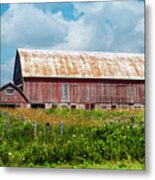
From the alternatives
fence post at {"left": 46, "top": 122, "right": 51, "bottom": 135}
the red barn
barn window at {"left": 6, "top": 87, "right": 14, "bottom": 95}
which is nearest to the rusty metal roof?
the red barn

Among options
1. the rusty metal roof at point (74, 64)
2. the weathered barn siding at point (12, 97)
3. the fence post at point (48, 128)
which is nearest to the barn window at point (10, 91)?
the weathered barn siding at point (12, 97)

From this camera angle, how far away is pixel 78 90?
3.07 meters

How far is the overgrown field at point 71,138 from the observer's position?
2998 mm

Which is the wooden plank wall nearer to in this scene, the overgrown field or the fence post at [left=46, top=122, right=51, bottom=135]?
the overgrown field

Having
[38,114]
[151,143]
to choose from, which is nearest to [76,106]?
[38,114]

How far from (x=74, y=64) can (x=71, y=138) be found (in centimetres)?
40

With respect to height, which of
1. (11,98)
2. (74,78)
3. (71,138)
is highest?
(74,78)

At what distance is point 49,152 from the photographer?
3057 mm

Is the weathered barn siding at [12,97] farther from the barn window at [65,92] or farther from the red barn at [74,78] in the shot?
the barn window at [65,92]

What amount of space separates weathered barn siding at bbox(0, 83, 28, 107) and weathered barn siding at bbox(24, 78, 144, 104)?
1.6 inches

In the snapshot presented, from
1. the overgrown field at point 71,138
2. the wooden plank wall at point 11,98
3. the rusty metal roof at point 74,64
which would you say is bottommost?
the overgrown field at point 71,138

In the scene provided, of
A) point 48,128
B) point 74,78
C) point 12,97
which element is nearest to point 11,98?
point 12,97

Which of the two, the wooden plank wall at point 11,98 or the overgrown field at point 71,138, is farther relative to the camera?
the wooden plank wall at point 11,98

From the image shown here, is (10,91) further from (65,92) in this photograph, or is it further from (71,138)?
(71,138)
